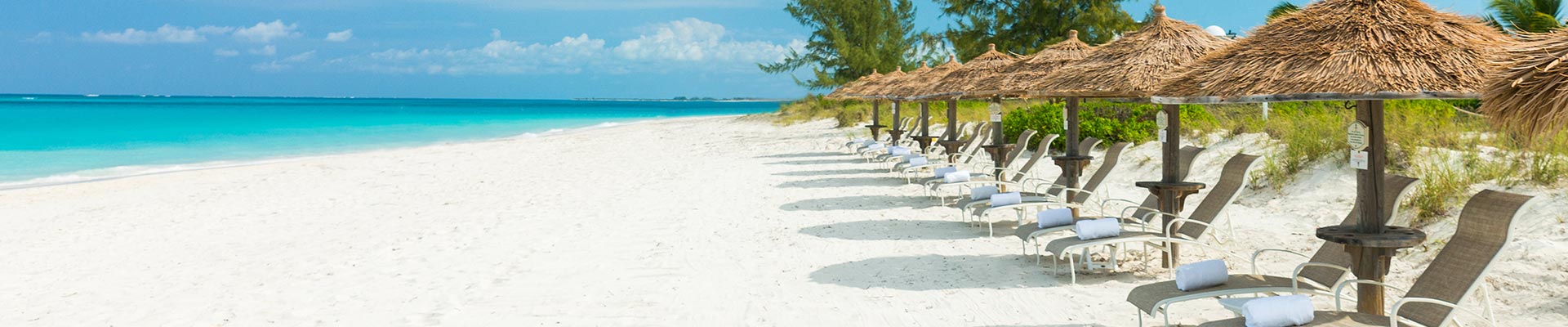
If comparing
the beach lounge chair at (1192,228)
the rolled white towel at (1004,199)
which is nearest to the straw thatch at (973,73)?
the rolled white towel at (1004,199)

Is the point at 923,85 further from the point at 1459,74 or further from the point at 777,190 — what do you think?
the point at 1459,74

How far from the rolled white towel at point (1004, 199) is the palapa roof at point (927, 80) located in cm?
411

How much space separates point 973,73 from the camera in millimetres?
10211

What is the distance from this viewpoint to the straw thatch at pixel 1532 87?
2.90 metres

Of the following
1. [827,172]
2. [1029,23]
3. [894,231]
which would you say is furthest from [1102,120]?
[1029,23]

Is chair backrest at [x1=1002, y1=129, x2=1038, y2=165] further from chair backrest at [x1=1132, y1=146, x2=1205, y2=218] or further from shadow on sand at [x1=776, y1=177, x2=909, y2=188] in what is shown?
chair backrest at [x1=1132, y1=146, x2=1205, y2=218]

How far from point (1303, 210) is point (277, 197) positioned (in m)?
9.77

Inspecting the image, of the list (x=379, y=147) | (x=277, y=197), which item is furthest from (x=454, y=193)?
(x=379, y=147)

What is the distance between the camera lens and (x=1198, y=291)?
12.8ft

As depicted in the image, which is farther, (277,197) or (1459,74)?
(277,197)

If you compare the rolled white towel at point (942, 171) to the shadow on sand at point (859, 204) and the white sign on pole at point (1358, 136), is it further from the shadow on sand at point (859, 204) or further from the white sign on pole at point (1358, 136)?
the white sign on pole at point (1358, 136)

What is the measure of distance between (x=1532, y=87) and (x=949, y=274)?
3031 millimetres

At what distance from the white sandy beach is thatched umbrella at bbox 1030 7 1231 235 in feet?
1.78

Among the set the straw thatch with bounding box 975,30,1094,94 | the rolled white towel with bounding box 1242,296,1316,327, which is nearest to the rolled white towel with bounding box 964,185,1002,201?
the straw thatch with bounding box 975,30,1094,94
